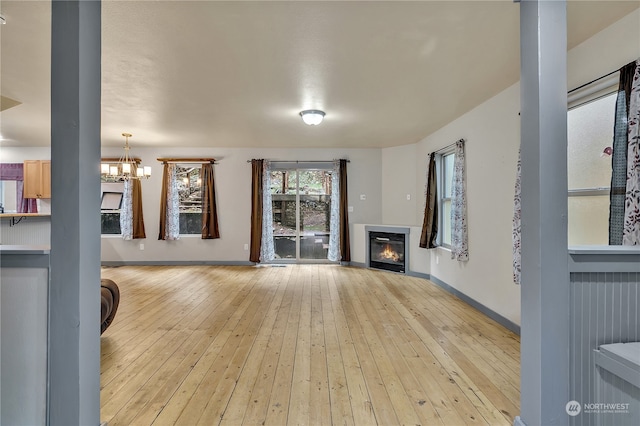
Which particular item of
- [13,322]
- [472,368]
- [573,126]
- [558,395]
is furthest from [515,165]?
[13,322]

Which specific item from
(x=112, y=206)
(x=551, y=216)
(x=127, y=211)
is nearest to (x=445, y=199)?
(x=551, y=216)

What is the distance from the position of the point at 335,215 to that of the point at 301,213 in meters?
0.75

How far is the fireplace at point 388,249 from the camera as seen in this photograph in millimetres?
5738

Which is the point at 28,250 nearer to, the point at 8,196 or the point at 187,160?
the point at 187,160

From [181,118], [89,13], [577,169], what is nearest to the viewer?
[89,13]

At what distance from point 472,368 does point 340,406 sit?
44.5 inches

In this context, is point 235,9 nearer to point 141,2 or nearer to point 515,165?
point 141,2

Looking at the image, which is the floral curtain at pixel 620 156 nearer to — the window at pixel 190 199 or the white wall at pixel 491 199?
the white wall at pixel 491 199

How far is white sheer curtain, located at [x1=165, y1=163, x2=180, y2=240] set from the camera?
20.9 feet

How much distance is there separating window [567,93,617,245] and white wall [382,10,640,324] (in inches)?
10.2

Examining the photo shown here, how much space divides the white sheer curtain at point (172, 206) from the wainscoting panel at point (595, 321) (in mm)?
6506

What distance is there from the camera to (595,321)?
5.05 ft

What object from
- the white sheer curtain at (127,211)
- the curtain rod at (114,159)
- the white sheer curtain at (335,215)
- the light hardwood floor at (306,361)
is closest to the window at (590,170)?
the light hardwood floor at (306,361)

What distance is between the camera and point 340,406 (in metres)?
1.89
